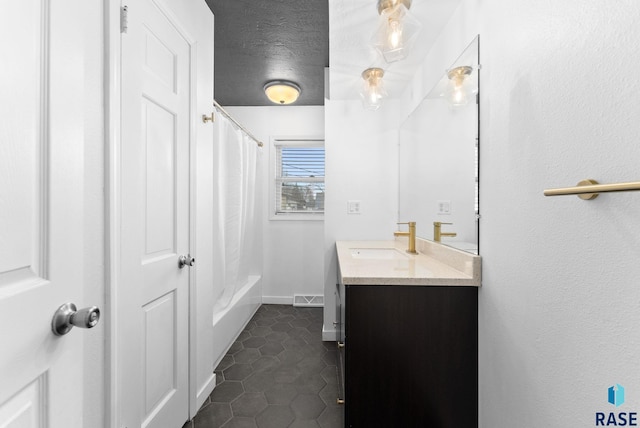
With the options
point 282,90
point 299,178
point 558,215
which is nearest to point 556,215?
point 558,215

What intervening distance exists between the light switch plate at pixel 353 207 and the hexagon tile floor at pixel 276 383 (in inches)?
44.1

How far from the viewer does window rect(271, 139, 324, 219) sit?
360cm

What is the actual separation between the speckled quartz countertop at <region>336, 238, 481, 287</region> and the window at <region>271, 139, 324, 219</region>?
68.2 inches

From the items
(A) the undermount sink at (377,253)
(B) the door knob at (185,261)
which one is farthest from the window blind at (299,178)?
(B) the door knob at (185,261)

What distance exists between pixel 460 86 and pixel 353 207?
1.31m

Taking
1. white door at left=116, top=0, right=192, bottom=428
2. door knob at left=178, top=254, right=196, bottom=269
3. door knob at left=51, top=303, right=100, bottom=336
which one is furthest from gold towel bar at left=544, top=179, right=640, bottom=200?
door knob at left=178, top=254, right=196, bottom=269

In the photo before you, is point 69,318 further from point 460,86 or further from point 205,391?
point 460,86

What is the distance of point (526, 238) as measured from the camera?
91cm

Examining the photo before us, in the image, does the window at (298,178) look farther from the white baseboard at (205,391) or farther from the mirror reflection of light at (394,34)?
the mirror reflection of light at (394,34)

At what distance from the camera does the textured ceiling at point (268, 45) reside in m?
1.87

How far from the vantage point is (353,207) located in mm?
2510

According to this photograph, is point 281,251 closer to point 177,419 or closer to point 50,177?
point 177,419

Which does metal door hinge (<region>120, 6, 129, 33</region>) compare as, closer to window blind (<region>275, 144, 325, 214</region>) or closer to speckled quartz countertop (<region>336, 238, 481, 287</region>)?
speckled quartz countertop (<region>336, 238, 481, 287</region>)

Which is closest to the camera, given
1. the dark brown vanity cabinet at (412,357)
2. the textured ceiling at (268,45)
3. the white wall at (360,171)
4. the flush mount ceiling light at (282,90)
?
the dark brown vanity cabinet at (412,357)
